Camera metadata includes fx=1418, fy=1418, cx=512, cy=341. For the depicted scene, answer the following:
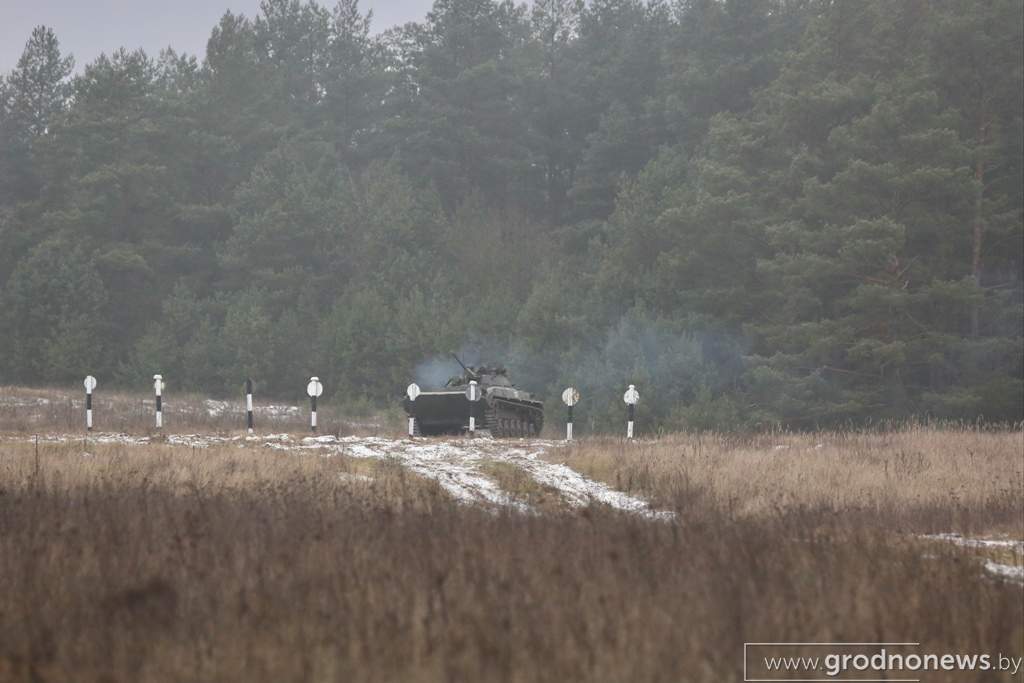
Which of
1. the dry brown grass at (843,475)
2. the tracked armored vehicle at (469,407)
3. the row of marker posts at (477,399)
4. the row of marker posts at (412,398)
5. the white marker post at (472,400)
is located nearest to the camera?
the dry brown grass at (843,475)

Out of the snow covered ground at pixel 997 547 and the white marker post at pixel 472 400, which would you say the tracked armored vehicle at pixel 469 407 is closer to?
the white marker post at pixel 472 400

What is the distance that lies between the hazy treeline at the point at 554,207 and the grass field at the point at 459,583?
24509mm

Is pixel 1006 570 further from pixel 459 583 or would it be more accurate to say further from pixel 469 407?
pixel 469 407

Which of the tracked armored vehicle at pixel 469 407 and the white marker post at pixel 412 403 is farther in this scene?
the tracked armored vehicle at pixel 469 407

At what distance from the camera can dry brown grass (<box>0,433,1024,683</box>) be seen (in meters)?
6.33

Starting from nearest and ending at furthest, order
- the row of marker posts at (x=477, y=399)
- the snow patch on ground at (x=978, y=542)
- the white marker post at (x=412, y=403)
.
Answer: the snow patch on ground at (x=978, y=542) < the row of marker posts at (x=477, y=399) < the white marker post at (x=412, y=403)

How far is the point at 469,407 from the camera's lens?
29.6m

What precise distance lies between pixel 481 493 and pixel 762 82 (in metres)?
41.8

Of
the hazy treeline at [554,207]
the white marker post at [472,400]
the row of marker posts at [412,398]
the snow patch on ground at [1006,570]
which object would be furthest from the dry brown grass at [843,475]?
the hazy treeline at [554,207]

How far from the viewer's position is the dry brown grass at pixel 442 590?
633cm

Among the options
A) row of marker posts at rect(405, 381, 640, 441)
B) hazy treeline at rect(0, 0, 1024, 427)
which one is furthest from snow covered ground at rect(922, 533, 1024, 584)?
hazy treeline at rect(0, 0, 1024, 427)

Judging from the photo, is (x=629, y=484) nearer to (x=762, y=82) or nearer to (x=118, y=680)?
(x=118, y=680)

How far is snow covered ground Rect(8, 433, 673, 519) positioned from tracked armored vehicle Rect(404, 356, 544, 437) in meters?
5.28

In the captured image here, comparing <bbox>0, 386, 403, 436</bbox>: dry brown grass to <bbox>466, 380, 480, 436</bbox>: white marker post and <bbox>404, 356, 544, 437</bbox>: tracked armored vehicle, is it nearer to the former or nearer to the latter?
<bbox>404, 356, 544, 437</bbox>: tracked armored vehicle
